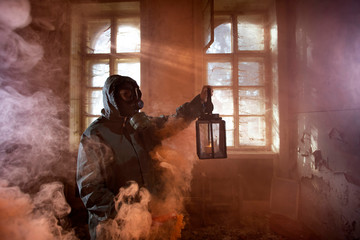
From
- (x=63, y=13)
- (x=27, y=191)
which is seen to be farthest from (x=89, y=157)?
(x=63, y=13)

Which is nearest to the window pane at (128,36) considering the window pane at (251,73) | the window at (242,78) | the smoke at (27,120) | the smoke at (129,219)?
the smoke at (27,120)

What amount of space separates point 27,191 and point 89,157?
333 centimetres

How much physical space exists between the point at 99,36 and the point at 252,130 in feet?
15.1

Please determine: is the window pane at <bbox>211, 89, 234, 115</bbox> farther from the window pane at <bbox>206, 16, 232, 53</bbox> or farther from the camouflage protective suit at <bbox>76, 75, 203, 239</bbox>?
the camouflage protective suit at <bbox>76, 75, 203, 239</bbox>

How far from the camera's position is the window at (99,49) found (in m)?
4.22

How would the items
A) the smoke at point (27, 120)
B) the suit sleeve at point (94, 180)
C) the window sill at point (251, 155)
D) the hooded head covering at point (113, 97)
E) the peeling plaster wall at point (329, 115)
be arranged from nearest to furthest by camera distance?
the suit sleeve at point (94, 180), the hooded head covering at point (113, 97), the peeling plaster wall at point (329, 115), the smoke at point (27, 120), the window sill at point (251, 155)

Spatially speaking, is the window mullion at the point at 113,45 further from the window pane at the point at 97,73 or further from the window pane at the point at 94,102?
the window pane at the point at 94,102

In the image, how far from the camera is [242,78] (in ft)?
13.8

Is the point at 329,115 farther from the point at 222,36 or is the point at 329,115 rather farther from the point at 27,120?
the point at 27,120

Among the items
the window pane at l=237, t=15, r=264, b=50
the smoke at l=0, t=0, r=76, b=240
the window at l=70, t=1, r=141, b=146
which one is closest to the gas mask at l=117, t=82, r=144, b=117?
the window at l=70, t=1, r=141, b=146

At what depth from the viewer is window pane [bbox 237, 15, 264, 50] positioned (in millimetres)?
4238

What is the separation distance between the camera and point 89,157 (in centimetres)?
173

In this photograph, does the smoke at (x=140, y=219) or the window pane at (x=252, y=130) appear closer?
the smoke at (x=140, y=219)

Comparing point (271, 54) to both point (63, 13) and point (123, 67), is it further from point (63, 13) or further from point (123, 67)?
point (63, 13)
